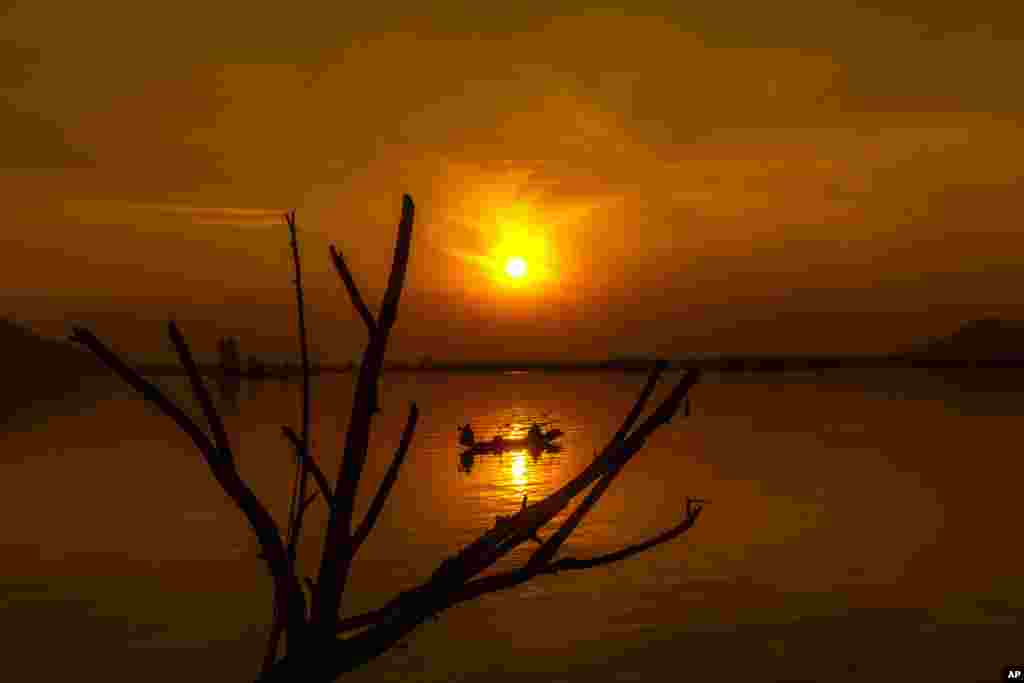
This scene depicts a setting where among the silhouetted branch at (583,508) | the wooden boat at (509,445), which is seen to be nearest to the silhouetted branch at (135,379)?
the silhouetted branch at (583,508)

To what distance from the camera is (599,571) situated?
3259 cm

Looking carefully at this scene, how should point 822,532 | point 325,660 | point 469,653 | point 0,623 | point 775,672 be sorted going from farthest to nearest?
point 822,532, point 0,623, point 469,653, point 775,672, point 325,660

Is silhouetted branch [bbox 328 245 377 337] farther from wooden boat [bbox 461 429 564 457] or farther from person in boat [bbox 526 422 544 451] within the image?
person in boat [bbox 526 422 544 451]

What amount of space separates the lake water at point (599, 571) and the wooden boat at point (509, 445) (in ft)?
5.11

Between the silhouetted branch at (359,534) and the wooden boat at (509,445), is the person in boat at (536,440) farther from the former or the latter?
the silhouetted branch at (359,534)

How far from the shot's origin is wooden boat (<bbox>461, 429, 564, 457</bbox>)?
7144cm

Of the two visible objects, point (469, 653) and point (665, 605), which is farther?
point (665, 605)

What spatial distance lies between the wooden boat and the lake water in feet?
5.11

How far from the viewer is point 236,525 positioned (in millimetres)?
44531

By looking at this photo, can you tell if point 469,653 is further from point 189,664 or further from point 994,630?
point 994,630

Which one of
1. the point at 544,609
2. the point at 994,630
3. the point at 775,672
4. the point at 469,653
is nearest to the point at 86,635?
the point at 469,653

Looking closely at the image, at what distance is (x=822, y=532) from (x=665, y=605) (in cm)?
1510

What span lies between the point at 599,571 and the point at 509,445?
41536 mm

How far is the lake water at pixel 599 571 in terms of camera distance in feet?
79.4
